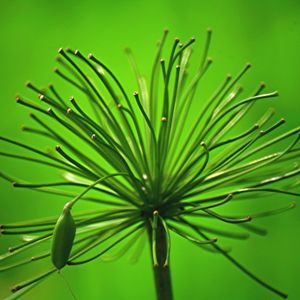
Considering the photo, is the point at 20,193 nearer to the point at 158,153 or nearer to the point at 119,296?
the point at 119,296

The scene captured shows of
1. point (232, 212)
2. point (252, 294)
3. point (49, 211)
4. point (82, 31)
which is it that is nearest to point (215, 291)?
point (252, 294)

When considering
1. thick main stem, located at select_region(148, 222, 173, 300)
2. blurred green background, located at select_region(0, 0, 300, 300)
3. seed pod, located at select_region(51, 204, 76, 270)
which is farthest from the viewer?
Result: blurred green background, located at select_region(0, 0, 300, 300)

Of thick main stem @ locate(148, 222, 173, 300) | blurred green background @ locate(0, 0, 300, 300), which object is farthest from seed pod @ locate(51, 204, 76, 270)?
blurred green background @ locate(0, 0, 300, 300)

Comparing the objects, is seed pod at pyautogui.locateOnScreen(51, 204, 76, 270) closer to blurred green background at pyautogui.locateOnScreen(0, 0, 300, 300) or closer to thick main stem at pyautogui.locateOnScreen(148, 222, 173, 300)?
thick main stem at pyautogui.locateOnScreen(148, 222, 173, 300)

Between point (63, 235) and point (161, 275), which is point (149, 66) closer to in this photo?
point (161, 275)

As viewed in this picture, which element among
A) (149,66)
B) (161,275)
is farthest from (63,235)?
(149,66)
